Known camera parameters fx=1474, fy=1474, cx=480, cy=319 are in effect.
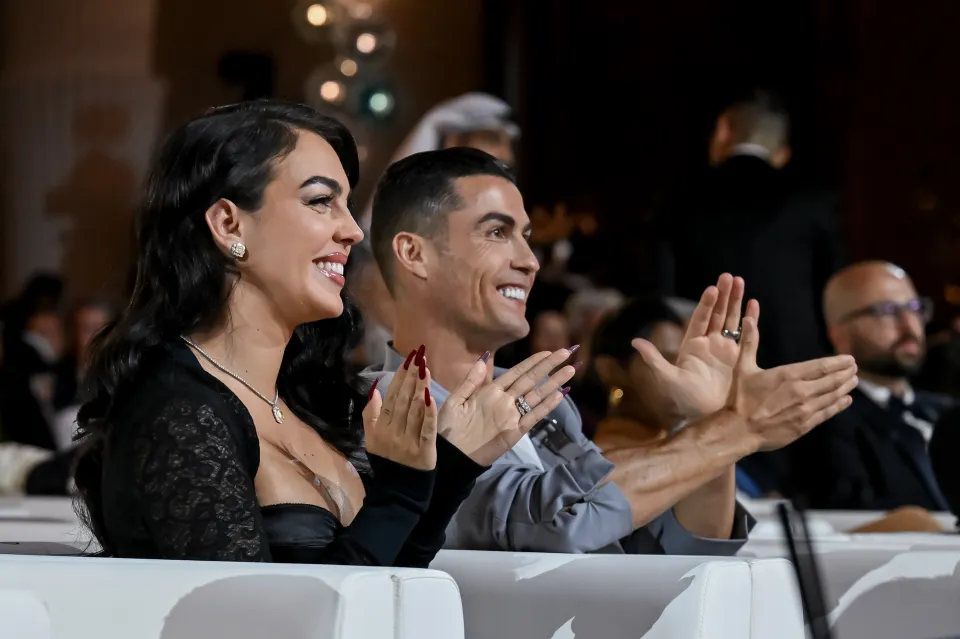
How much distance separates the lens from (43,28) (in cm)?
962

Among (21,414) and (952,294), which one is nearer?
(21,414)

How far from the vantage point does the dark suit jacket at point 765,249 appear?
4.71 metres

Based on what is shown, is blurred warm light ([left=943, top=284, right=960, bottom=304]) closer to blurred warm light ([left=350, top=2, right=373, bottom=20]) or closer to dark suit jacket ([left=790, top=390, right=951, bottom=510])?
blurred warm light ([left=350, top=2, right=373, bottom=20])

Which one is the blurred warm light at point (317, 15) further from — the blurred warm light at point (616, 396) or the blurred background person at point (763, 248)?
the blurred warm light at point (616, 396)

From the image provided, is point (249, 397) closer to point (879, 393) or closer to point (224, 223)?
point (224, 223)

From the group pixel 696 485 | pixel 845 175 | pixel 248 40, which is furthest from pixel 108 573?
pixel 248 40

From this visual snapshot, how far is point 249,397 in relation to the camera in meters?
1.98

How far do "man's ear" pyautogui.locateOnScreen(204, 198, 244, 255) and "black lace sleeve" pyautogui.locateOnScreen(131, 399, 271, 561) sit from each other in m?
0.29

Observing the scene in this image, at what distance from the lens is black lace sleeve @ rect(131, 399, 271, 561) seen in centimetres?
173

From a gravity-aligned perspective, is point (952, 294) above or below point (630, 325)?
below

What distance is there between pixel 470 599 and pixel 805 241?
3013 millimetres

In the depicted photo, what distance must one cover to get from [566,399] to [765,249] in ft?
7.89

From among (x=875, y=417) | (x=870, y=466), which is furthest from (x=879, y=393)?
(x=870, y=466)

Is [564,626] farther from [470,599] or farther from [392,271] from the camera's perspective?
[392,271]
